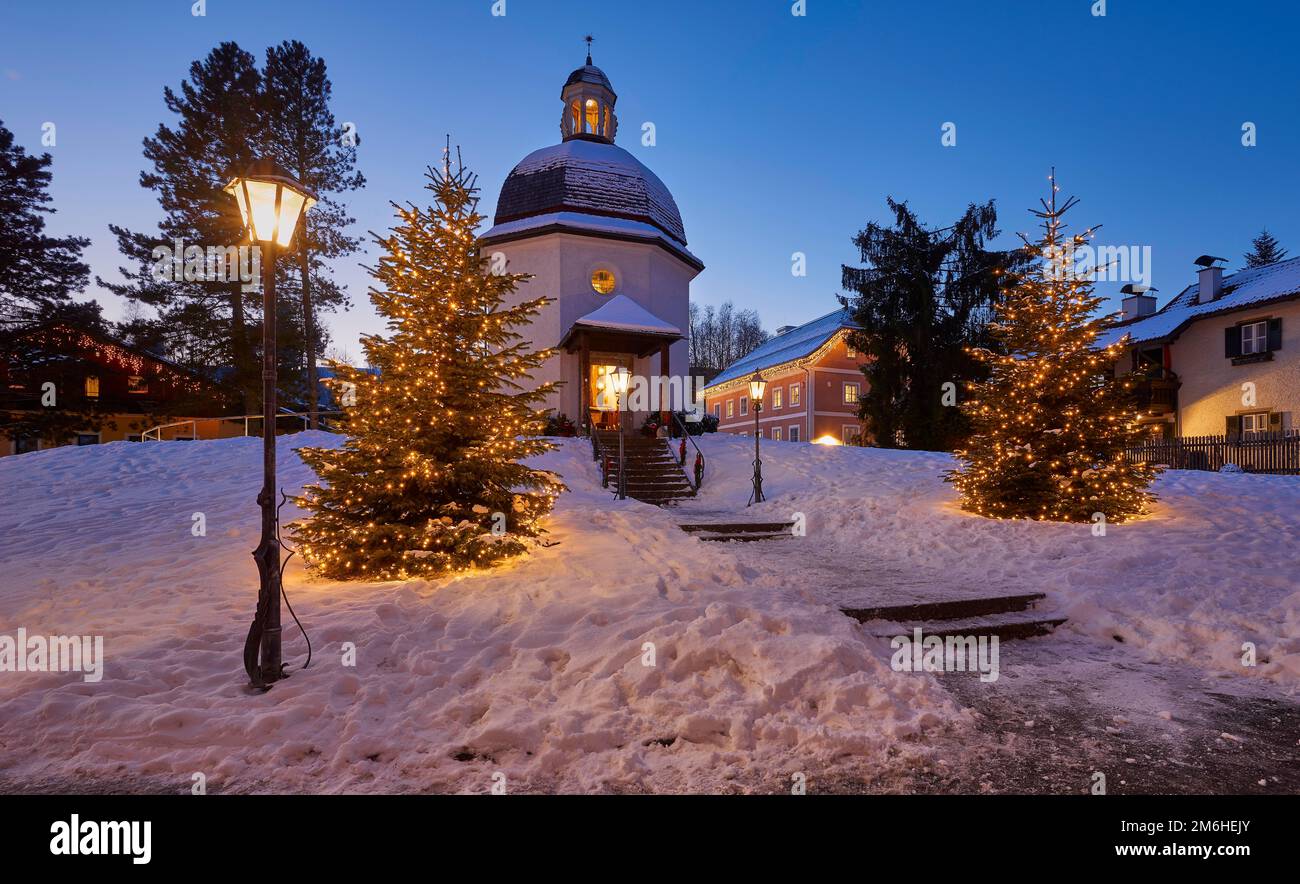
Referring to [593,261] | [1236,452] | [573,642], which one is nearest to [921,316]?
[1236,452]

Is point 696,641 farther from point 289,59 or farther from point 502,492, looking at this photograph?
point 289,59

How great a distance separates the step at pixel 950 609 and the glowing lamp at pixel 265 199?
6568 millimetres

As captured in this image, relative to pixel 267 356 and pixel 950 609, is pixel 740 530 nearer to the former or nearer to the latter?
pixel 950 609

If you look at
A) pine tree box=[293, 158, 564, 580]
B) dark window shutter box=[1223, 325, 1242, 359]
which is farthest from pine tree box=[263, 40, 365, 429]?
dark window shutter box=[1223, 325, 1242, 359]

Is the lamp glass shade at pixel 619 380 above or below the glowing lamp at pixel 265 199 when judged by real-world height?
below

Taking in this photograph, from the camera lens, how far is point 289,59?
81.3 feet

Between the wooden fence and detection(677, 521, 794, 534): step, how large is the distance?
11480 millimetres

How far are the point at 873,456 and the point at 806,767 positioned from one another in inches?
642

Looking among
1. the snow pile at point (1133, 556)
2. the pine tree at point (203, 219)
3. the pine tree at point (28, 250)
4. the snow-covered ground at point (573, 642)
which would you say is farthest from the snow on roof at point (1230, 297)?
the pine tree at point (28, 250)

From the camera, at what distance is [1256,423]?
2377 cm

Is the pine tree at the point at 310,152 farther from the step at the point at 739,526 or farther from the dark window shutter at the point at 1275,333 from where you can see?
the dark window shutter at the point at 1275,333

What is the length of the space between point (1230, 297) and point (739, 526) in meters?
30.6

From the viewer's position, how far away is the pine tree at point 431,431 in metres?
7.12

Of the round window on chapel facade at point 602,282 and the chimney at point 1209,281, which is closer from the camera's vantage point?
the round window on chapel facade at point 602,282
